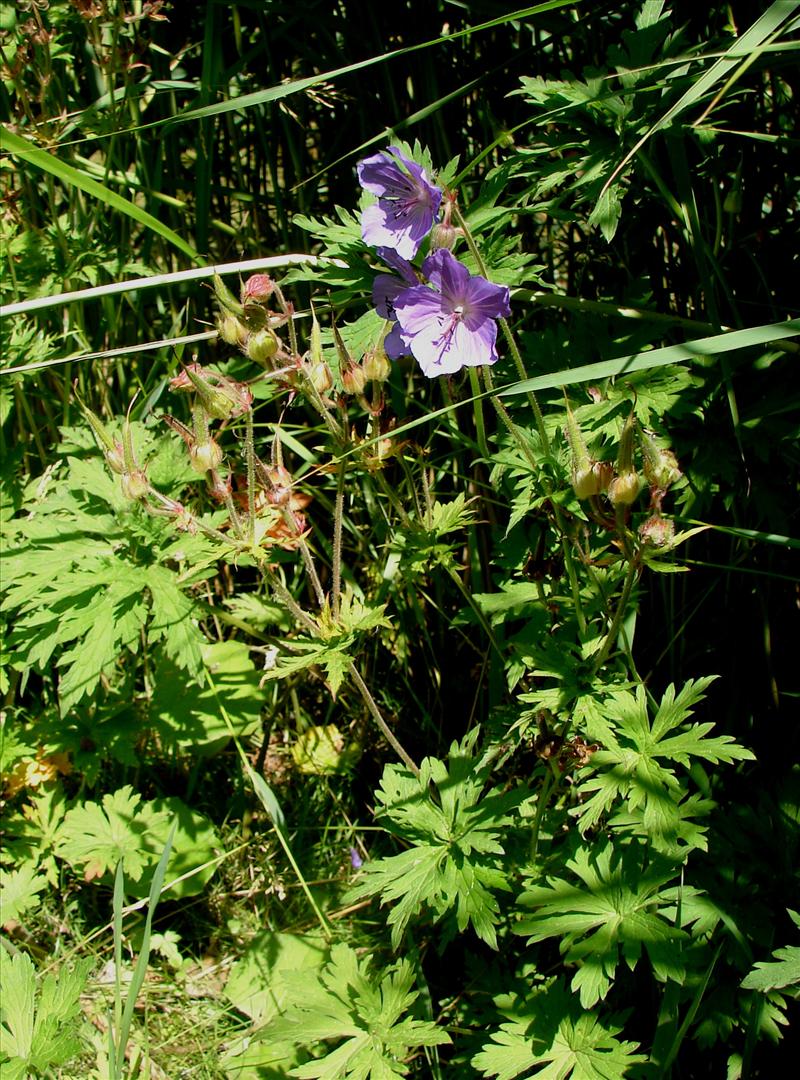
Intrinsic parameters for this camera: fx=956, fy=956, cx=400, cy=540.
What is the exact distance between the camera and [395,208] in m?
1.54

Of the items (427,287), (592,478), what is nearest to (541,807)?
(592,478)

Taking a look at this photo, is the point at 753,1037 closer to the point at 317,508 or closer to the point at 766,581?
the point at 766,581

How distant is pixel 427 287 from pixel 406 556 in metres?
0.57

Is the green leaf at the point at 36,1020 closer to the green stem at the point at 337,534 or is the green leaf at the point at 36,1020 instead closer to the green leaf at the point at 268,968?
the green leaf at the point at 268,968

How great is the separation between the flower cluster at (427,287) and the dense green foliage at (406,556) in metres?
0.03

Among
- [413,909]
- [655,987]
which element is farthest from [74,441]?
[655,987]

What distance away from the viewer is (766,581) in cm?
202

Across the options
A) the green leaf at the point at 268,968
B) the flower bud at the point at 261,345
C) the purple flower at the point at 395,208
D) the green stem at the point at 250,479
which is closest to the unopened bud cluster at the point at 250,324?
the flower bud at the point at 261,345

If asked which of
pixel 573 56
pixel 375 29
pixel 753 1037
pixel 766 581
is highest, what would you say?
pixel 375 29

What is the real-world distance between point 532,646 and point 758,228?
3.25ft

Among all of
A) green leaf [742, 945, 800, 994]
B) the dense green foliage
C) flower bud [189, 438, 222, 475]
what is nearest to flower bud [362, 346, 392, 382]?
the dense green foliage

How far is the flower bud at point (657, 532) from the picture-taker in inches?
52.1

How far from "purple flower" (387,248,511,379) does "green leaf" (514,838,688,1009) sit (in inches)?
35.2

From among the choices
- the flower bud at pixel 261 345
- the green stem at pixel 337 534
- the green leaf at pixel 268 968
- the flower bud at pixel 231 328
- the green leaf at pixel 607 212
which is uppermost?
the green leaf at pixel 607 212
